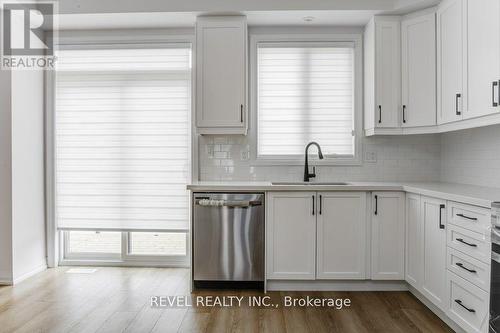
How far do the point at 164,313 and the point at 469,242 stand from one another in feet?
6.83

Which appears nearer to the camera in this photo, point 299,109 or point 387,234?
point 387,234

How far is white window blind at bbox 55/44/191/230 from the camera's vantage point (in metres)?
3.65

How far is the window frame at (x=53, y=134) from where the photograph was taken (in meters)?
3.63

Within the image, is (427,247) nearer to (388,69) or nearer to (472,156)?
(472,156)

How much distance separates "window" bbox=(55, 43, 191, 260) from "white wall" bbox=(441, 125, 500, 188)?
2.54m

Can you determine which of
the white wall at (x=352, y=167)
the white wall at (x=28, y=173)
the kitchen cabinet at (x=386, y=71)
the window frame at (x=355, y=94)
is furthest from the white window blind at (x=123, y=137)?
the kitchen cabinet at (x=386, y=71)

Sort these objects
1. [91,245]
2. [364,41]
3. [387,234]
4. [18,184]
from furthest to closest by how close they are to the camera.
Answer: [91,245]
[364,41]
[18,184]
[387,234]

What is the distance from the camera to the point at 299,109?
3.59 metres

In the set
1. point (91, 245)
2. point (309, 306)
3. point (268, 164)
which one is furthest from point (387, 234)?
point (91, 245)

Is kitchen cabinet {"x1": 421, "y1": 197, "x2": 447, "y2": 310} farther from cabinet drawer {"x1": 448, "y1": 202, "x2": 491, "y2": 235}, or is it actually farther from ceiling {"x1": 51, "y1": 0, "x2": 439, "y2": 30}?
ceiling {"x1": 51, "y1": 0, "x2": 439, "y2": 30}

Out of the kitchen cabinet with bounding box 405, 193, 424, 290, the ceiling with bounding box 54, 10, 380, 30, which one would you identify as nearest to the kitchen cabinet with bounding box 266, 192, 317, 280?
the kitchen cabinet with bounding box 405, 193, 424, 290

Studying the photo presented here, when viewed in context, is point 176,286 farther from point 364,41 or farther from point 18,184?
point 364,41

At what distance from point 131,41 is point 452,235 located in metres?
3.33

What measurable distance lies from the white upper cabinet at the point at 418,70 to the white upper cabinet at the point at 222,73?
4.69 feet
